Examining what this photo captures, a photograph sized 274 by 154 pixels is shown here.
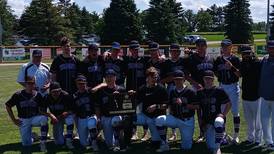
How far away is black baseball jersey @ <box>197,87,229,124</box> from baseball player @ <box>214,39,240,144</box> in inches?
31.3

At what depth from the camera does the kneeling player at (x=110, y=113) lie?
988 centimetres

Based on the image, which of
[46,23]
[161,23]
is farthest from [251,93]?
[46,23]

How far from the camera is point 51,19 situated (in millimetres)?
59844

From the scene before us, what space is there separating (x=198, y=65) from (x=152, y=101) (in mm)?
1260

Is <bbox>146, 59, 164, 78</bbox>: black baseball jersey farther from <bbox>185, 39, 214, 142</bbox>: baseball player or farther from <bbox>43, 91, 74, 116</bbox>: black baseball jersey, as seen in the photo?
<bbox>43, 91, 74, 116</bbox>: black baseball jersey

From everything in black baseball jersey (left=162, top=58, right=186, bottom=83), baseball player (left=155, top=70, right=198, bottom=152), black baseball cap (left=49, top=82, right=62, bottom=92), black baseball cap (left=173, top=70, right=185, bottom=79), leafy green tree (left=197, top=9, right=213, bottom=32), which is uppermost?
leafy green tree (left=197, top=9, right=213, bottom=32)

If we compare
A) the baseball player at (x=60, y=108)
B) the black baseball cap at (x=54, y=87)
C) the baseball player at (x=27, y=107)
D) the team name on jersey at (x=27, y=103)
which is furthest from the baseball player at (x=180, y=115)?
the team name on jersey at (x=27, y=103)

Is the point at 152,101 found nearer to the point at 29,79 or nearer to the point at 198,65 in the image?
the point at 198,65

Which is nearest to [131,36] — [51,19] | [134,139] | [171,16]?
[171,16]

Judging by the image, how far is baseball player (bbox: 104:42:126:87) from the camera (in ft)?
35.1

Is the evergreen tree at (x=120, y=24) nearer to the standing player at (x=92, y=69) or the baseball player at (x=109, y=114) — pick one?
the standing player at (x=92, y=69)

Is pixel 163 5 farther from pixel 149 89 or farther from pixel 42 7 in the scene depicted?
pixel 149 89

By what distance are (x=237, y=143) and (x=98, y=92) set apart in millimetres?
2998

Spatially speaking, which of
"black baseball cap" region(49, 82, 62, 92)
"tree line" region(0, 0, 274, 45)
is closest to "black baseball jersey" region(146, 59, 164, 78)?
"black baseball cap" region(49, 82, 62, 92)
